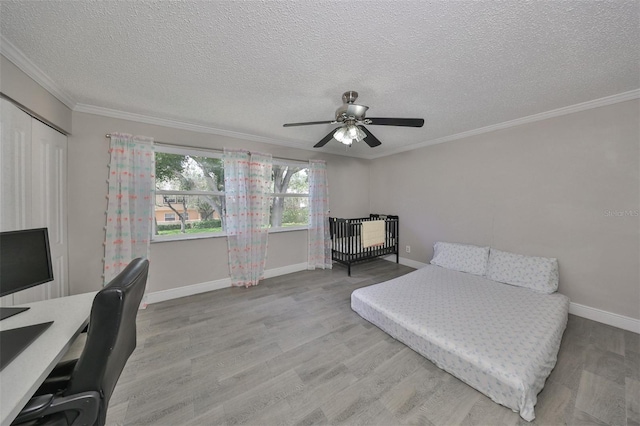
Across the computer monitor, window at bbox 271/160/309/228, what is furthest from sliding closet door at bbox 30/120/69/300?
window at bbox 271/160/309/228

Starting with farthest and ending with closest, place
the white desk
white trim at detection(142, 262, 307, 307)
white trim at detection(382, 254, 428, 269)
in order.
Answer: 1. white trim at detection(382, 254, 428, 269)
2. white trim at detection(142, 262, 307, 307)
3. the white desk

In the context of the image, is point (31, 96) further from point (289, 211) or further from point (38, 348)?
point (289, 211)

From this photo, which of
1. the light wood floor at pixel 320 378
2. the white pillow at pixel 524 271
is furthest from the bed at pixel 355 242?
the white pillow at pixel 524 271

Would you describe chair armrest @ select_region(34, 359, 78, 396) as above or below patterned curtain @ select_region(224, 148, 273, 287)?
below

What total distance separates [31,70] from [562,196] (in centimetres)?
497

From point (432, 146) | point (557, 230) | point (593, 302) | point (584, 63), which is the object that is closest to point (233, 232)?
point (432, 146)

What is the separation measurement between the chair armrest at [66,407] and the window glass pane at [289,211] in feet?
9.29

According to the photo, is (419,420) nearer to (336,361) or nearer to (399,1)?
(336,361)

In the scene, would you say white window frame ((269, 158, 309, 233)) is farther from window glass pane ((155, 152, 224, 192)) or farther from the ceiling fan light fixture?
the ceiling fan light fixture

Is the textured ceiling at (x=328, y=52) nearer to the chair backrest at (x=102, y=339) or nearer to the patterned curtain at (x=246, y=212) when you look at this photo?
the patterned curtain at (x=246, y=212)

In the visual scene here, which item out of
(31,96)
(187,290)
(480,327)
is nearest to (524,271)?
(480,327)

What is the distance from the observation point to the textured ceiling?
3.80 feet

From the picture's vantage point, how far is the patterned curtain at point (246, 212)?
3033mm

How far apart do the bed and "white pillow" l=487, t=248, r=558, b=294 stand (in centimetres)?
154
